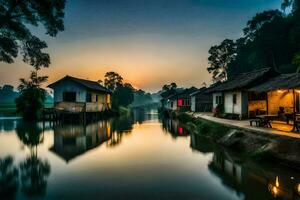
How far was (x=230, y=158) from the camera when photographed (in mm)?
13312

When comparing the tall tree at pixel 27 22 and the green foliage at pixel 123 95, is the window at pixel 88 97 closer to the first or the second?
the tall tree at pixel 27 22

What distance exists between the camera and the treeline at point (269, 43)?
4681 cm

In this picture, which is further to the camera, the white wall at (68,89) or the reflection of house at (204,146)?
the white wall at (68,89)

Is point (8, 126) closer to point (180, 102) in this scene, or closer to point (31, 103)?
point (31, 103)

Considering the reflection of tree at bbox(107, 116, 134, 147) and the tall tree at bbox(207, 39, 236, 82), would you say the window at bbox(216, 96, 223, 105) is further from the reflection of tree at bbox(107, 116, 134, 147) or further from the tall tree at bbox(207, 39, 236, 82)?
the tall tree at bbox(207, 39, 236, 82)

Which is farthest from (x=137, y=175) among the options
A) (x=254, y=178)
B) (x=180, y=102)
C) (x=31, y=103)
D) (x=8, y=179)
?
(x=180, y=102)

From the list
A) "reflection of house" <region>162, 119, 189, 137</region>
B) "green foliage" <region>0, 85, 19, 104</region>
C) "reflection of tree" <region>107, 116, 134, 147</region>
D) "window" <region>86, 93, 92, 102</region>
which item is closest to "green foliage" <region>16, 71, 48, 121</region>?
"window" <region>86, 93, 92, 102</region>

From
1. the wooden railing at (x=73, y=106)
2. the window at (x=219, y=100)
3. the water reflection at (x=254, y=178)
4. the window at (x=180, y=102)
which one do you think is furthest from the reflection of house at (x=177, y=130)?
the window at (x=180, y=102)

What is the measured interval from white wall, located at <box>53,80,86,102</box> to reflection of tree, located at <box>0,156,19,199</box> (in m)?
23.9

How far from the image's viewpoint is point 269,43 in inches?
1988

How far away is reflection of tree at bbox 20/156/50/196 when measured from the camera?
9.08m

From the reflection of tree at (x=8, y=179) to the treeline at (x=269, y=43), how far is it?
42.9 metres

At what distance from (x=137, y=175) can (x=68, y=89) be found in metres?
29.7

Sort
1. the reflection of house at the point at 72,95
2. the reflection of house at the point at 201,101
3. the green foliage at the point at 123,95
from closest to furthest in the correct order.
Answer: the reflection of house at the point at 72,95, the reflection of house at the point at 201,101, the green foliage at the point at 123,95
